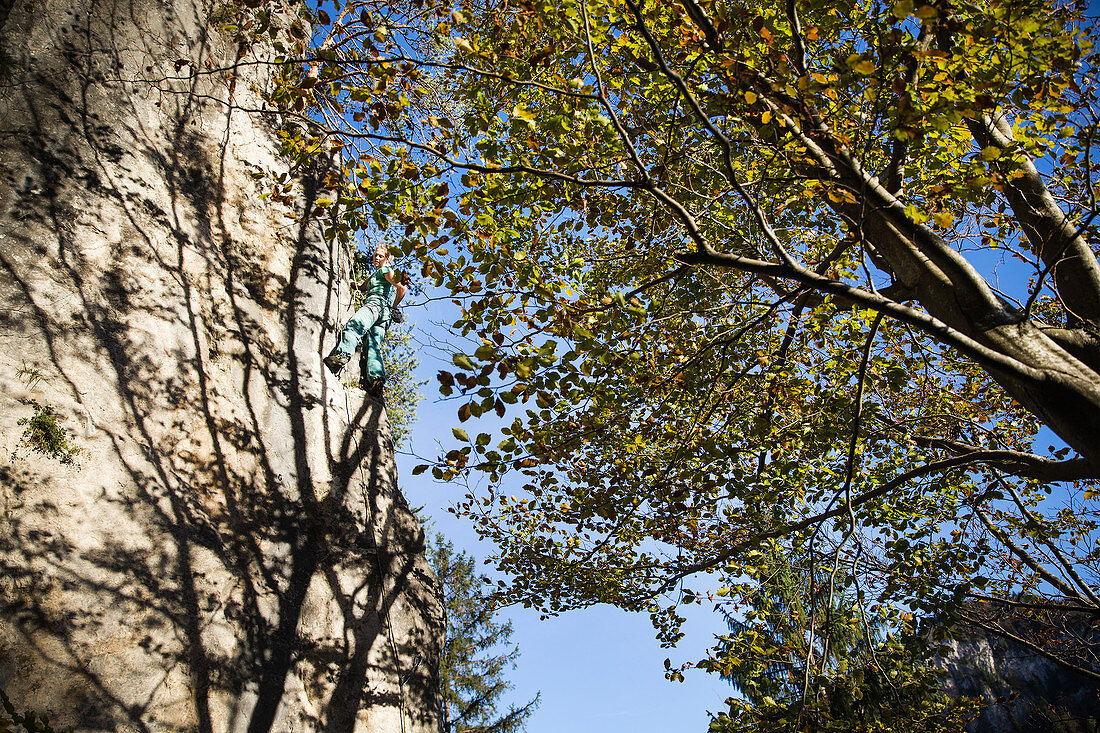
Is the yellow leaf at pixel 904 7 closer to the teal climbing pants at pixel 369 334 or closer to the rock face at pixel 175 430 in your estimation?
the rock face at pixel 175 430

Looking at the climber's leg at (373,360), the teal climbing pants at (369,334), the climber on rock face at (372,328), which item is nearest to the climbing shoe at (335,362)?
the climber on rock face at (372,328)

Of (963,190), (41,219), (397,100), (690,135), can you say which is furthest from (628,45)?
(41,219)

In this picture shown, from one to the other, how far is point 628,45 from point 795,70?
5.44ft

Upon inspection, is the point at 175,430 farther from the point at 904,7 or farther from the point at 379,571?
the point at 904,7

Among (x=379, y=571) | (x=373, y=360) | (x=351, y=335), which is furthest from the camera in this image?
(x=373, y=360)

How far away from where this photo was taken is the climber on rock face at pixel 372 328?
659cm

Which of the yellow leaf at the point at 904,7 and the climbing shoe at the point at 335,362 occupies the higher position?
the climbing shoe at the point at 335,362

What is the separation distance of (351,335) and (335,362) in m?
0.47

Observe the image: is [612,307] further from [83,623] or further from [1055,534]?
[1055,534]

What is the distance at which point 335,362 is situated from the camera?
6.48 m

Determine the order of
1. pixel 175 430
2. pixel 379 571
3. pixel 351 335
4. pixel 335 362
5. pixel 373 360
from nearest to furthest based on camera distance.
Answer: pixel 175 430
pixel 379 571
pixel 335 362
pixel 351 335
pixel 373 360

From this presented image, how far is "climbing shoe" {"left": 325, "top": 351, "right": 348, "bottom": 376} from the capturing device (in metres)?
6.46

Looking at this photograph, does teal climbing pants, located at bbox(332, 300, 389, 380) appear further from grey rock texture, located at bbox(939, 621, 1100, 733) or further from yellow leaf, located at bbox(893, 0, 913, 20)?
grey rock texture, located at bbox(939, 621, 1100, 733)

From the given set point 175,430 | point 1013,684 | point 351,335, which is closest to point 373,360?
point 351,335
